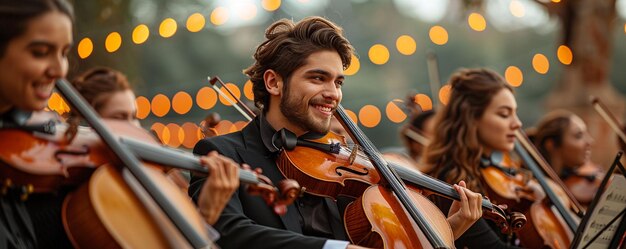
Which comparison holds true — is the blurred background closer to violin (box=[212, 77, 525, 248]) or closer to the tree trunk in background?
the tree trunk in background

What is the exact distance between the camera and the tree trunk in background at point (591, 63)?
1071 cm

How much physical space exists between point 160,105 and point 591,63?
17.5 ft

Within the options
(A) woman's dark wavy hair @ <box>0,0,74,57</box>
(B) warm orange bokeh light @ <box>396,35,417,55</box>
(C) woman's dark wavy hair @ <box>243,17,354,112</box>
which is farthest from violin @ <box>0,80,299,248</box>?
(B) warm orange bokeh light @ <box>396,35,417,55</box>

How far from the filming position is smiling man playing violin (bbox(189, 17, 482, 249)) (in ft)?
10.3

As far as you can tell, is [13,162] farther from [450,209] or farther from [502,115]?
[502,115]

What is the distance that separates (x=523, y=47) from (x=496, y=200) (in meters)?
12.3

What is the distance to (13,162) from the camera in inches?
84.4

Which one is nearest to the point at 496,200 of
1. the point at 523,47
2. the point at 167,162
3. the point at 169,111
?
the point at 167,162

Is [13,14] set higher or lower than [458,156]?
higher

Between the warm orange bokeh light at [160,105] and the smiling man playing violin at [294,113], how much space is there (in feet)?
21.7

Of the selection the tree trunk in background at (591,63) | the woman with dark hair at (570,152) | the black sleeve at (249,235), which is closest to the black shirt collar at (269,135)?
the black sleeve at (249,235)

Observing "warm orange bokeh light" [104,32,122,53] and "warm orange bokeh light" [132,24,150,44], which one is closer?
"warm orange bokeh light" [104,32,122,53]

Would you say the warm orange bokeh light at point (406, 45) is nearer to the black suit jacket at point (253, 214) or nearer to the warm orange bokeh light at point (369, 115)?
the warm orange bokeh light at point (369, 115)

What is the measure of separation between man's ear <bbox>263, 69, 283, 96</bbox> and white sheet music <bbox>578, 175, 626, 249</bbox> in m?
→ 1.36
